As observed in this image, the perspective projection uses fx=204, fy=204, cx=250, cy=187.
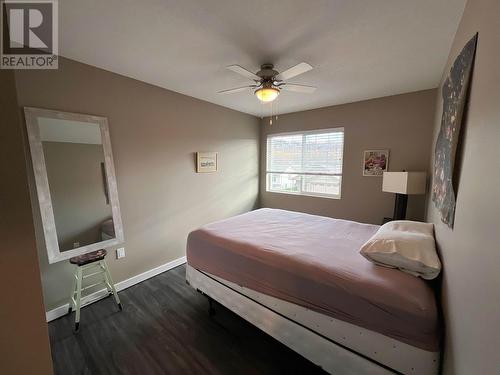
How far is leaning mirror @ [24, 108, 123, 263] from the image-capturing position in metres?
1.84

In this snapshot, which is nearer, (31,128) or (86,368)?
(86,368)

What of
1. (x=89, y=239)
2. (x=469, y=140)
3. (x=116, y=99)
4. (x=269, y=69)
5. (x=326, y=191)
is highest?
(x=269, y=69)

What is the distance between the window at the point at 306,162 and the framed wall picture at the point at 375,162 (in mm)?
403

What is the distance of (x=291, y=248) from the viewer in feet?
5.80

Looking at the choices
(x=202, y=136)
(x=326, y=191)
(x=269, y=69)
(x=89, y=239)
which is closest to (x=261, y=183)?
(x=326, y=191)

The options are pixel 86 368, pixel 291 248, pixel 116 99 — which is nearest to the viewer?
pixel 86 368

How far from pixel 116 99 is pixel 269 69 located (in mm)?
1741

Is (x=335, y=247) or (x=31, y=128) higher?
(x=31, y=128)

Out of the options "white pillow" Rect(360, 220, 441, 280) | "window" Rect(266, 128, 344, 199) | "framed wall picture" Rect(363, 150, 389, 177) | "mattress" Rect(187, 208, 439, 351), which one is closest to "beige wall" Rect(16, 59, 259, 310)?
"mattress" Rect(187, 208, 439, 351)

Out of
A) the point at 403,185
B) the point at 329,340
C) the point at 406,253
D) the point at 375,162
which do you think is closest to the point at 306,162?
the point at 375,162

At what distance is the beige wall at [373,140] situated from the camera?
112 inches

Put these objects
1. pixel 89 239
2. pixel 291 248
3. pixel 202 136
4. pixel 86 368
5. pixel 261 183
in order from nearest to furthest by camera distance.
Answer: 1. pixel 86 368
2. pixel 291 248
3. pixel 89 239
4. pixel 202 136
5. pixel 261 183

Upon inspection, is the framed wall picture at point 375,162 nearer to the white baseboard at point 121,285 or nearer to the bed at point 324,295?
the bed at point 324,295

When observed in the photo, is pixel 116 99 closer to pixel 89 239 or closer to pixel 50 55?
pixel 50 55
